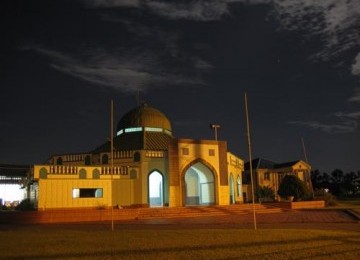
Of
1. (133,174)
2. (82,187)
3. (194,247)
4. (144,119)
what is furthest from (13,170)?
(194,247)

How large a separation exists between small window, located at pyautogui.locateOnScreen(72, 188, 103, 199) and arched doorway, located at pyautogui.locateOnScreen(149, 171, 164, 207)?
5.11 meters

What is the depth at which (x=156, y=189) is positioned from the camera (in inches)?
1417

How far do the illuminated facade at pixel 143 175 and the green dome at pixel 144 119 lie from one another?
125 cm

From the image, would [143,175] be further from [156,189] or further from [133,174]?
[156,189]

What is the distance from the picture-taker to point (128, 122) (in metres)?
41.1

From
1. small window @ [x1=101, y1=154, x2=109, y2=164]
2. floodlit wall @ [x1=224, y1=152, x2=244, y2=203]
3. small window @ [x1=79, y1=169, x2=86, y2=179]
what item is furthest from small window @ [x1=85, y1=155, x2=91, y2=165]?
floodlit wall @ [x1=224, y1=152, x2=244, y2=203]

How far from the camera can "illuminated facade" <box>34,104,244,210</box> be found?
97.7 ft

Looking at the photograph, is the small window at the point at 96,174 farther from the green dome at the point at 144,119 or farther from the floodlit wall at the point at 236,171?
the floodlit wall at the point at 236,171

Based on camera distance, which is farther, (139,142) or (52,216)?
(139,142)

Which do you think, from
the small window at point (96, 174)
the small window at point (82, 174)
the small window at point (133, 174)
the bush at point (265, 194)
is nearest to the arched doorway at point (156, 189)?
the small window at point (133, 174)

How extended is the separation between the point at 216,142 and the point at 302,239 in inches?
917

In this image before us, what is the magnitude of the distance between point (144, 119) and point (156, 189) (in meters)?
8.04

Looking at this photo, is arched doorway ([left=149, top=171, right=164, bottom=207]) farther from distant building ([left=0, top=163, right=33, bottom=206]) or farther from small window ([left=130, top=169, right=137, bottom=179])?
distant building ([left=0, top=163, right=33, bottom=206])

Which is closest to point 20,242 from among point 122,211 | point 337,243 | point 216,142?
point 337,243
